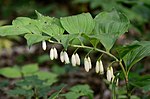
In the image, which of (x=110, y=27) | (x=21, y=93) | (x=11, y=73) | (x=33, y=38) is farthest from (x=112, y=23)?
(x=11, y=73)

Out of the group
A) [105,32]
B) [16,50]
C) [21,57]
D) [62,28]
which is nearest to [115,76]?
[105,32]

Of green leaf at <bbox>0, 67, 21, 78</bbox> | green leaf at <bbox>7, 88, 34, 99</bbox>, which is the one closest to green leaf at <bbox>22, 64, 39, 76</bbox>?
green leaf at <bbox>0, 67, 21, 78</bbox>

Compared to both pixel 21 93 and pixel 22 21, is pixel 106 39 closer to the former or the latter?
pixel 22 21

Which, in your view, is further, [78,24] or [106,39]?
[78,24]

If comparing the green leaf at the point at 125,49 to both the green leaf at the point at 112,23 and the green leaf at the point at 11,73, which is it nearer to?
the green leaf at the point at 112,23

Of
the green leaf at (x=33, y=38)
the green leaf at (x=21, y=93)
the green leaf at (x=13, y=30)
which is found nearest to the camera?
the green leaf at (x=33, y=38)

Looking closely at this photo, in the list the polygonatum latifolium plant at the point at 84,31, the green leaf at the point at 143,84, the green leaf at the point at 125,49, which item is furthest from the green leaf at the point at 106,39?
the green leaf at the point at 143,84
